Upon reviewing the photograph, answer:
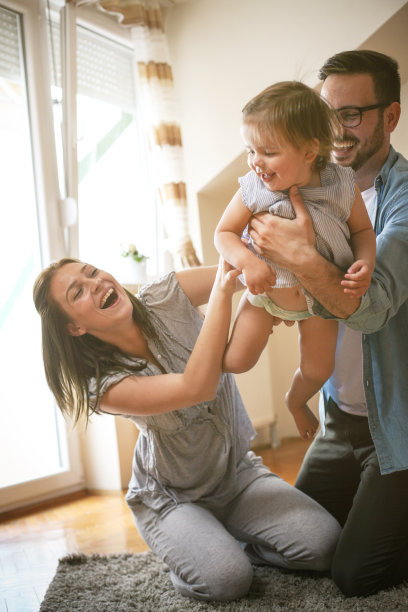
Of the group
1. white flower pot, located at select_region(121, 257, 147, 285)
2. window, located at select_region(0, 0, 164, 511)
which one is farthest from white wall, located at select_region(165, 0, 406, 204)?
white flower pot, located at select_region(121, 257, 147, 285)

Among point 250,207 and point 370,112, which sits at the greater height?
point 370,112

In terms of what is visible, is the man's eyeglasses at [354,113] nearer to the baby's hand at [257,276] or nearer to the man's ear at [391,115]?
the man's ear at [391,115]

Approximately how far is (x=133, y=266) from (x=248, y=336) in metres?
2.30

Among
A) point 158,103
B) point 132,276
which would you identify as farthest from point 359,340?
point 158,103

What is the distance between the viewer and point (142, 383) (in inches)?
74.2

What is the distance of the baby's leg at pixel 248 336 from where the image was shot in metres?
1.76

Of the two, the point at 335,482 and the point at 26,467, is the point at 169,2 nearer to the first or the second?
the point at 26,467

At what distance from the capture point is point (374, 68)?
1958mm

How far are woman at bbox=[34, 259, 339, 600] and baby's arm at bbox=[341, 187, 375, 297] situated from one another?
51 centimetres

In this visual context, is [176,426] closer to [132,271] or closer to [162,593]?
[162,593]

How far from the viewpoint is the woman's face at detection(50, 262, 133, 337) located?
6.36 ft

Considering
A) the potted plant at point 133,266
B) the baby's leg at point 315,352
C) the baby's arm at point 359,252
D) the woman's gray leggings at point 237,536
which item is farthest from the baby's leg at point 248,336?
the potted plant at point 133,266

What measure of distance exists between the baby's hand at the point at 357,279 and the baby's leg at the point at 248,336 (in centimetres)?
32

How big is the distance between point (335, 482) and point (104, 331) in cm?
99
